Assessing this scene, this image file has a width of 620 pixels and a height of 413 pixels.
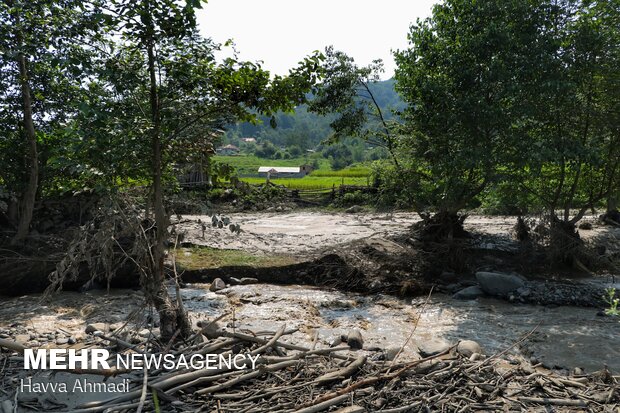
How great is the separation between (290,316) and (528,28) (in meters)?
8.83

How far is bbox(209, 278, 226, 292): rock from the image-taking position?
12.2 metres

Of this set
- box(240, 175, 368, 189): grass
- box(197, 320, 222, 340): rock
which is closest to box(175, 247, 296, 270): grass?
box(197, 320, 222, 340): rock

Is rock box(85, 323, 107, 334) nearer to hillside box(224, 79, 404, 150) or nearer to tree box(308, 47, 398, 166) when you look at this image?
tree box(308, 47, 398, 166)

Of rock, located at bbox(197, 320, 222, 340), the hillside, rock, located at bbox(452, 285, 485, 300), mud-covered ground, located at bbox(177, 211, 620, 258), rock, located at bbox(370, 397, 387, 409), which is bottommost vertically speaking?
rock, located at bbox(452, 285, 485, 300)

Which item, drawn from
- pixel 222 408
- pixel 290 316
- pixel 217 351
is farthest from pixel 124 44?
pixel 290 316

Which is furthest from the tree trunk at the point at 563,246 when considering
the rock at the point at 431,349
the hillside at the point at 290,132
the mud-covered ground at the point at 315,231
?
the hillside at the point at 290,132

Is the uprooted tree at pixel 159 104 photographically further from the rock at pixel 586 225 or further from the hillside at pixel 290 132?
the hillside at pixel 290 132

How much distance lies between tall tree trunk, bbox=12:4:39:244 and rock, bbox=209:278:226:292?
5.05 metres

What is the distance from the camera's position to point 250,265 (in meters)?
13.3

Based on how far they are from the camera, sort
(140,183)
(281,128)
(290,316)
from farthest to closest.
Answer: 1. (281,128)
2. (290,316)
3. (140,183)

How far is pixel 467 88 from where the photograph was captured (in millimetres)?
12312

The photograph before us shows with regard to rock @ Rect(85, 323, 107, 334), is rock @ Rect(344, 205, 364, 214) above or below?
above

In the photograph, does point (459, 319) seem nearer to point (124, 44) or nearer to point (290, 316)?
point (290, 316)

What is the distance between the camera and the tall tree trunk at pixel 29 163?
11848 millimetres
